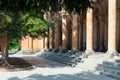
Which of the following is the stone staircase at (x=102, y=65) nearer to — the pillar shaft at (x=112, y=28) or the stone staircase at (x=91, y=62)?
the stone staircase at (x=91, y=62)

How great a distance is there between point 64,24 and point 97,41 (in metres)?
5.05

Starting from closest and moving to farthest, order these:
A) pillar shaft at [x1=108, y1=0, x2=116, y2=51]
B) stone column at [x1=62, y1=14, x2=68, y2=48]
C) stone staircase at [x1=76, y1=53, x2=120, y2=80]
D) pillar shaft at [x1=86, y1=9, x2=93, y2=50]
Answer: stone staircase at [x1=76, y1=53, x2=120, y2=80], pillar shaft at [x1=108, y1=0, x2=116, y2=51], pillar shaft at [x1=86, y1=9, x2=93, y2=50], stone column at [x1=62, y1=14, x2=68, y2=48]

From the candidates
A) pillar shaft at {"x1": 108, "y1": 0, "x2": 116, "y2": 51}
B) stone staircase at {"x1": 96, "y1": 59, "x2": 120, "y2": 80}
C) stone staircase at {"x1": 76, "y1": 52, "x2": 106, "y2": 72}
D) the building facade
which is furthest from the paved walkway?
the building facade

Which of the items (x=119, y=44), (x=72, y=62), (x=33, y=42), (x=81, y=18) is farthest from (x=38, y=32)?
(x=33, y=42)

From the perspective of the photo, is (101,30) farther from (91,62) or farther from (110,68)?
(110,68)

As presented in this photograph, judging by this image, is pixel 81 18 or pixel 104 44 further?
pixel 81 18

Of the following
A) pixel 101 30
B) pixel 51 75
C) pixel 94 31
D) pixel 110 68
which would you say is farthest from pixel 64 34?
pixel 51 75

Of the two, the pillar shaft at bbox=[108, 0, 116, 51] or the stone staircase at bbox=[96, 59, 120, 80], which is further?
the pillar shaft at bbox=[108, 0, 116, 51]

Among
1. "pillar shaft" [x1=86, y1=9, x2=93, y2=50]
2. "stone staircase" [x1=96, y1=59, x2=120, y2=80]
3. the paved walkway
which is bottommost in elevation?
the paved walkway

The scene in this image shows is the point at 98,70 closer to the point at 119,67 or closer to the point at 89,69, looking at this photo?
the point at 89,69

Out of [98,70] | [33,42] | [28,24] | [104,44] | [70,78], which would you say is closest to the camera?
[70,78]

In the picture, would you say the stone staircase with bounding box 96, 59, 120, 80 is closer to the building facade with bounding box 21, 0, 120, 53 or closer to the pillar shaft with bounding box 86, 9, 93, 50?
the building facade with bounding box 21, 0, 120, 53

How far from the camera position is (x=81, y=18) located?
40.5 m

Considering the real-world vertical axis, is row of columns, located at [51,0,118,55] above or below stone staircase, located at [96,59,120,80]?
above
